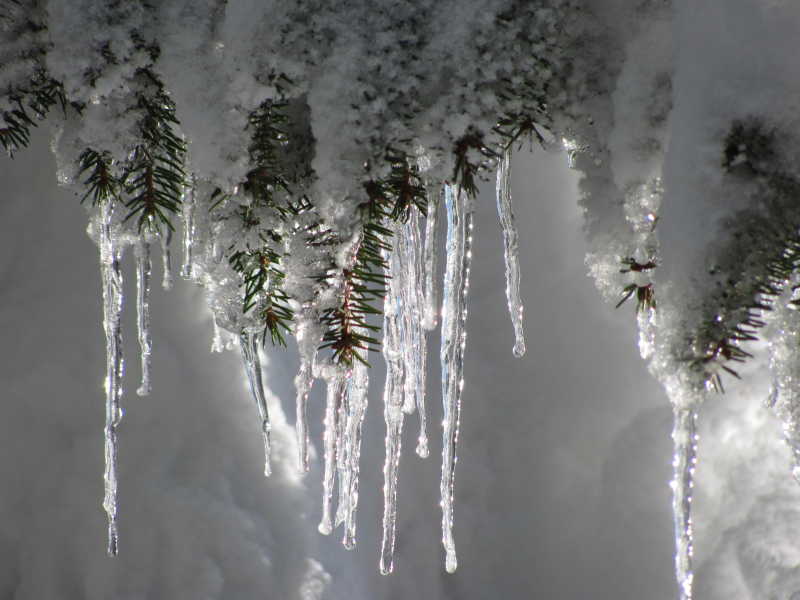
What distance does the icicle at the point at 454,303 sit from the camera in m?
0.56

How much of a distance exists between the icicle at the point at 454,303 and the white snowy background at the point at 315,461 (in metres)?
1.36

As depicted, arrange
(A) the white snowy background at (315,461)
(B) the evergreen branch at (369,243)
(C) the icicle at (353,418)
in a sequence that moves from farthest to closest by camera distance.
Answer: (A) the white snowy background at (315,461), (C) the icicle at (353,418), (B) the evergreen branch at (369,243)

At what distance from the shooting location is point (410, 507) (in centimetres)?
211

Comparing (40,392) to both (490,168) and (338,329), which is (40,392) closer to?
(338,329)

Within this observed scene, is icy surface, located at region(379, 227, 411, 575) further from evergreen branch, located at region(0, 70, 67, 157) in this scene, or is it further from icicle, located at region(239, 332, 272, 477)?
evergreen branch, located at region(0, 70, 67, 157)

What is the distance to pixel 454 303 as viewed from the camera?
0.59 m

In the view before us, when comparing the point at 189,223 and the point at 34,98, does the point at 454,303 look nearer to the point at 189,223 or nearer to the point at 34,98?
the point at 189,223

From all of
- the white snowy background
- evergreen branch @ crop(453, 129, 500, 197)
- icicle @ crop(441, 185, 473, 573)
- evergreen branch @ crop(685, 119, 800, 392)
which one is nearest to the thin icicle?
icicle @ crop(441, 185, 473, 573)

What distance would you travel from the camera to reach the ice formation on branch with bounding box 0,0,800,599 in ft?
1.26

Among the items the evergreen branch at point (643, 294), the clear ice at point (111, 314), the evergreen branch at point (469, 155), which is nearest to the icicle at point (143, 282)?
the clear ice at point (111, 314)

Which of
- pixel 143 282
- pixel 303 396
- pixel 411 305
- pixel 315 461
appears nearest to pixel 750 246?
pixel 411 305

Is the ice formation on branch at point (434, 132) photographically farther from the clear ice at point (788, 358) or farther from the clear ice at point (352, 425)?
the clear ice at point (352, 425)

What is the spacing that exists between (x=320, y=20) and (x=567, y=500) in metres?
1.85

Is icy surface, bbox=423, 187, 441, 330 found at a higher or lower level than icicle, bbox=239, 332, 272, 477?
higher
